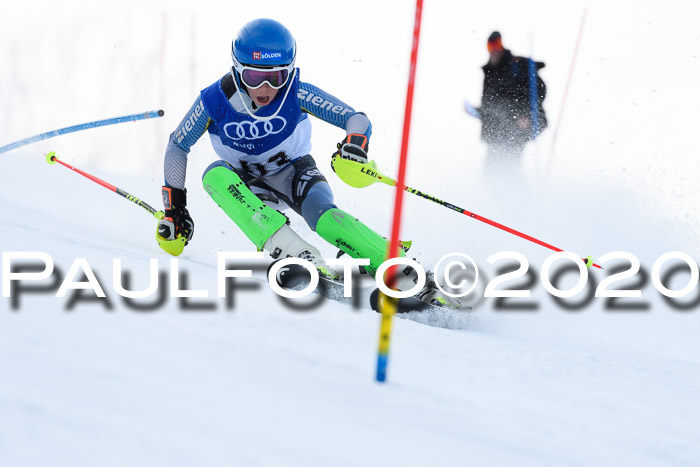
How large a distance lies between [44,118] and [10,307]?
40.3 feet

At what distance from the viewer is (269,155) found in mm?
3822

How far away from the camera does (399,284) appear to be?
327 cm

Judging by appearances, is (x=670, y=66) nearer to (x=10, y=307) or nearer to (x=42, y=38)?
(x=10, y=307)

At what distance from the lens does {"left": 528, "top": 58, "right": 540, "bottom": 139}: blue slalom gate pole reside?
6.94m

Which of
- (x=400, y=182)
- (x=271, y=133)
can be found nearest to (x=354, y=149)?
(x=271, y=133)

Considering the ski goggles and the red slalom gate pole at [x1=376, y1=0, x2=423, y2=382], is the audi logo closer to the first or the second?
the ski goggles

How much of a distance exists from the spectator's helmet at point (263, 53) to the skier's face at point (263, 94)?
4cm

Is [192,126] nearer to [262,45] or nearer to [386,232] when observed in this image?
[262,45]

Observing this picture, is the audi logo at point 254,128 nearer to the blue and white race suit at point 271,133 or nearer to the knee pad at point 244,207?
the blue and white race suit at point 271,133

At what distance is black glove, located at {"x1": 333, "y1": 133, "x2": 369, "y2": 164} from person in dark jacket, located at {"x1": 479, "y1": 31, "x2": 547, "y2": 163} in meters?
3.99

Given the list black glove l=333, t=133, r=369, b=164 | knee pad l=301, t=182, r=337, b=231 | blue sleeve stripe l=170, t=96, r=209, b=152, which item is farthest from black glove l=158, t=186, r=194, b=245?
black glove l=333, t=133, r=369, b=164

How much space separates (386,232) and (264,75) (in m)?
3.43

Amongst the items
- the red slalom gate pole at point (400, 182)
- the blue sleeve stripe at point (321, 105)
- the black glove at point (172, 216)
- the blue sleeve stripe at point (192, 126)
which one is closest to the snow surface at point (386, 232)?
the red slalom gate pole at point (400, 182)

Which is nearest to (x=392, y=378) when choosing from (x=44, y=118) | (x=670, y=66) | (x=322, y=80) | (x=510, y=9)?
(x=322, y=80)
